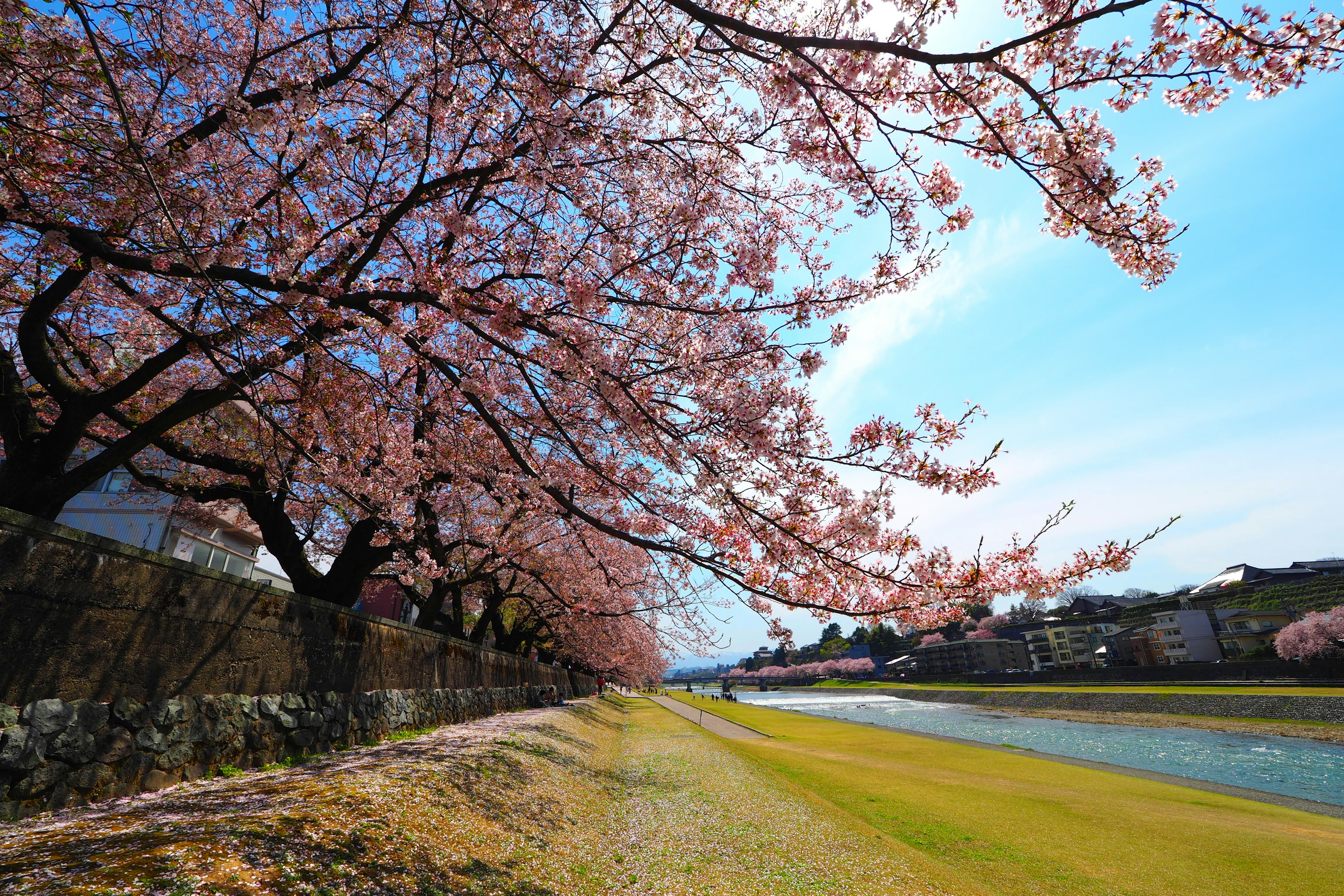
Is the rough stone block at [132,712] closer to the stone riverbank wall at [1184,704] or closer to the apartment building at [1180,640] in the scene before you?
the stone riverbank wall at [1184,704]

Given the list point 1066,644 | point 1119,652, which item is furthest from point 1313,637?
point 1066,644

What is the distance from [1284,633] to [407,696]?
67.1m

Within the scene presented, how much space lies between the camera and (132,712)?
5727 mm

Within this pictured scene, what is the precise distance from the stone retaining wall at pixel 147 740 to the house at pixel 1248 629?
8122cm

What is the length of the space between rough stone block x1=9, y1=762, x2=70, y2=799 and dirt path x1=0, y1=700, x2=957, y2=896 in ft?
0.83

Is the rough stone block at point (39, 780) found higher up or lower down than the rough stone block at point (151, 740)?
lower down

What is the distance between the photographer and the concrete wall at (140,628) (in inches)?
190

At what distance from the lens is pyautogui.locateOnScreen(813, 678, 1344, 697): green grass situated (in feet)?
105

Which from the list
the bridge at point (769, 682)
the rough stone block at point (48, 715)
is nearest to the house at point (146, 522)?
the rough stone block at point (48, 715)

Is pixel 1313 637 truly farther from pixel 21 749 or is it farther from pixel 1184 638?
pixel 21 749

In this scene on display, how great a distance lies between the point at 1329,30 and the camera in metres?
3.16

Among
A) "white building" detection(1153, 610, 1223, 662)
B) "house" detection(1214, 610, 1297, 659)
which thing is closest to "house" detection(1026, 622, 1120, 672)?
"white building" detection(1153, 610, 1223, 662)

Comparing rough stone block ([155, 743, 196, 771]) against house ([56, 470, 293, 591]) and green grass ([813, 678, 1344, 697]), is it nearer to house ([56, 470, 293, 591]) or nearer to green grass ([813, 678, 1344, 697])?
house ([56, 470, 293, 591])

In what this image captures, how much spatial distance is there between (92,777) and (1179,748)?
38.0 m
